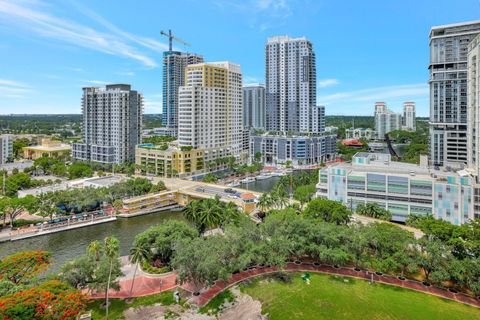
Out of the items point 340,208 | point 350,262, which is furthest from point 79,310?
point 340,208

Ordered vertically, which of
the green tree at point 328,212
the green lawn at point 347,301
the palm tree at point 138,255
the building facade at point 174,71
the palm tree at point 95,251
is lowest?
the green lawn at point 347,301

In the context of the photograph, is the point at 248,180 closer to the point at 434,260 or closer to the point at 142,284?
the point at 142,284

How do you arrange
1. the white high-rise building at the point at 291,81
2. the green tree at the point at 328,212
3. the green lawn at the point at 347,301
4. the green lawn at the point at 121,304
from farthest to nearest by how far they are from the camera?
the white high-rise building at the point at 291,81 < the green tree at the point at 328,212 < the green lawn at the point at 347,301 < the green lawn at the point at 121,304

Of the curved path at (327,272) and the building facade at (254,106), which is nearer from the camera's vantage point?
the curved path at (327,272)

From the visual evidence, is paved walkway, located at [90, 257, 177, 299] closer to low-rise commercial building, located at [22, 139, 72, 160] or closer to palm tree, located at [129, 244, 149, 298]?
palm tree, located at [129, 244, 149, 298]

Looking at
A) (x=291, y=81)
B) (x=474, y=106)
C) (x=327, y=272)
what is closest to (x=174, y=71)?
(x=291, y=81)

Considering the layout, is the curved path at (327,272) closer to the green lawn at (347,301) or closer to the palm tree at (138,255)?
the green lawn at (347,301)

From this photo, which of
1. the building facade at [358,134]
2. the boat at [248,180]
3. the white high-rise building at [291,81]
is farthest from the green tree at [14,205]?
the building facade at [358,134]
